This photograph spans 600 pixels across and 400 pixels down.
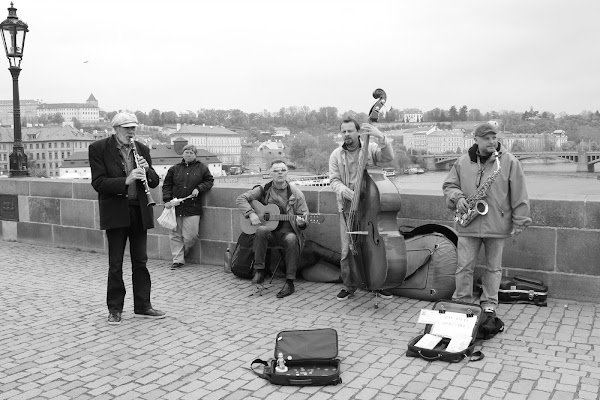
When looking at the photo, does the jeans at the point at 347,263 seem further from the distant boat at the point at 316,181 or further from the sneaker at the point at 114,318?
the sneaker at the point at 114,318

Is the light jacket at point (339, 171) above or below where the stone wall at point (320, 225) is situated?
above

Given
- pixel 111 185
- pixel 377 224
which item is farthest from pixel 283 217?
pixel 111 185

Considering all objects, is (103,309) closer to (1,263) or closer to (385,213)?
(385,213)

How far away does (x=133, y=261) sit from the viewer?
19.3 feet

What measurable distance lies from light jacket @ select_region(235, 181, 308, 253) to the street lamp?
6.42 metres

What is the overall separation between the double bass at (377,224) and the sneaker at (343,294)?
0.65m

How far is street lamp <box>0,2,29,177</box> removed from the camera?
36.5 ft

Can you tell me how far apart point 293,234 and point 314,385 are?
2.73 m

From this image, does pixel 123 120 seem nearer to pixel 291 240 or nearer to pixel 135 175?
pixel 135 175

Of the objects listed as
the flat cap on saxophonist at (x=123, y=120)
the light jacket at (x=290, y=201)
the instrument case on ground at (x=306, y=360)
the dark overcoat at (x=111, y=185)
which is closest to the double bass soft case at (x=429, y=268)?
the light jacket at (x=290, y=201)

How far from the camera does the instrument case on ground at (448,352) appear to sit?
4.54 meters

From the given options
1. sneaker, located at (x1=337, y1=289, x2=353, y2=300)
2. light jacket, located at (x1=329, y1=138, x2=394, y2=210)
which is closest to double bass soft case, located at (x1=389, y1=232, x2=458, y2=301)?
sneaker, located at (x1=337, y1=289, x2=353, y2=300)

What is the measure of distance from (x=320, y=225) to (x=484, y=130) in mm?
2589

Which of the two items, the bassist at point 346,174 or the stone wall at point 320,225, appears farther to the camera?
the stone wall at point 320,225
